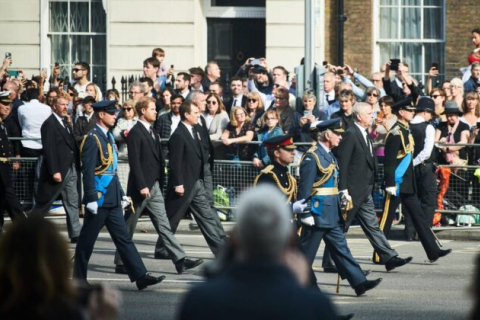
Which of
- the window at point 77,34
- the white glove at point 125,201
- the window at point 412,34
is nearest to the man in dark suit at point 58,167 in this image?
the white glove at point 125,201

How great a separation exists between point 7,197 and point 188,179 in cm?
213

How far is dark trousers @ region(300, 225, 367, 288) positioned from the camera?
11766mm

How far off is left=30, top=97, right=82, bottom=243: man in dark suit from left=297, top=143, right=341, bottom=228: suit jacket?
4.85 meters

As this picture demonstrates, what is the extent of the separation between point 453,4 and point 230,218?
777 centimetres

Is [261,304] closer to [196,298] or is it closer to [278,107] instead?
[196,298]

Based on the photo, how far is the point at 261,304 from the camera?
445cm

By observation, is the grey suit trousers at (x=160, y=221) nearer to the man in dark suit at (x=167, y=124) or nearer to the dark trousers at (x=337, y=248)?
the dark trousers at (x=337, y=248)

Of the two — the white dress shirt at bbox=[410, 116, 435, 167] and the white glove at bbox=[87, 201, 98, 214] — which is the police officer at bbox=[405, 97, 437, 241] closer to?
the white dress shirt at bbox=[410, 116, 435, 167]

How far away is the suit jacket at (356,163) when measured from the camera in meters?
13.4

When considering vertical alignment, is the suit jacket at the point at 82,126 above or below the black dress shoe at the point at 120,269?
above

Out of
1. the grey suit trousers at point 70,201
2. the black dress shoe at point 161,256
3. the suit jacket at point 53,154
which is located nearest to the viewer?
the black dress shoe at point 161,256

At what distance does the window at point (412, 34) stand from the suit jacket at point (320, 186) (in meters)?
12.6

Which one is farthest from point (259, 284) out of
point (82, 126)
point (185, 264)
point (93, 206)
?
point (82, 126)

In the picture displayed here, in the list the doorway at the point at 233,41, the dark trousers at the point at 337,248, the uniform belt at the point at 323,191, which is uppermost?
the doorway at the point at 233,41
